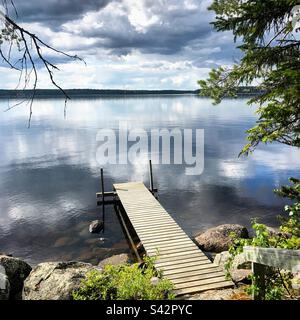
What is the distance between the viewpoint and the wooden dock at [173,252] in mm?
10251

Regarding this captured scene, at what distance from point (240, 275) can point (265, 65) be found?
644cm

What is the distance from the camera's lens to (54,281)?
927cm

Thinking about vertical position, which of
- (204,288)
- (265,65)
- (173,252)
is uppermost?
(265,65)

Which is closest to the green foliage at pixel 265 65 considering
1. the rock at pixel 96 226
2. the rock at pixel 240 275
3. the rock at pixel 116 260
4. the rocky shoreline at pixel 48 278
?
the rocky shoreline at pixel 48 278

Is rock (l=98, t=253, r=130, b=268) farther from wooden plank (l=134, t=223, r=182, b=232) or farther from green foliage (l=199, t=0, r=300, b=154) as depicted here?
green foliage (l=199, t=0, r=300, b=154)

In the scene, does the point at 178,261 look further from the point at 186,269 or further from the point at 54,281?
the point at 54,281

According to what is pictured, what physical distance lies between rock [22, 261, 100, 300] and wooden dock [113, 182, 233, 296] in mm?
2443

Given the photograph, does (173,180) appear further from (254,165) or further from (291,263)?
(291,263)

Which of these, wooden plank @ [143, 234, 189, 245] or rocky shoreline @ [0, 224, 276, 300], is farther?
wooden plank @ [143, 234, 189, 245]

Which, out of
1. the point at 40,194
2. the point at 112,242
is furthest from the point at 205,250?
the point at 40,194

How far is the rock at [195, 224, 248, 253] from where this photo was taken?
16.5 m

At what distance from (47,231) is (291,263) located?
1923 centimetres

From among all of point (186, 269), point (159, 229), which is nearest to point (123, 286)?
point (186, 269)

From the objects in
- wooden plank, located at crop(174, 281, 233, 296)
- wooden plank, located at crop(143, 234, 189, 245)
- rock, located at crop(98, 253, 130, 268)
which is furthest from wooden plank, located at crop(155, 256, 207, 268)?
rock, located at crop(98, 253, 130, 268)
